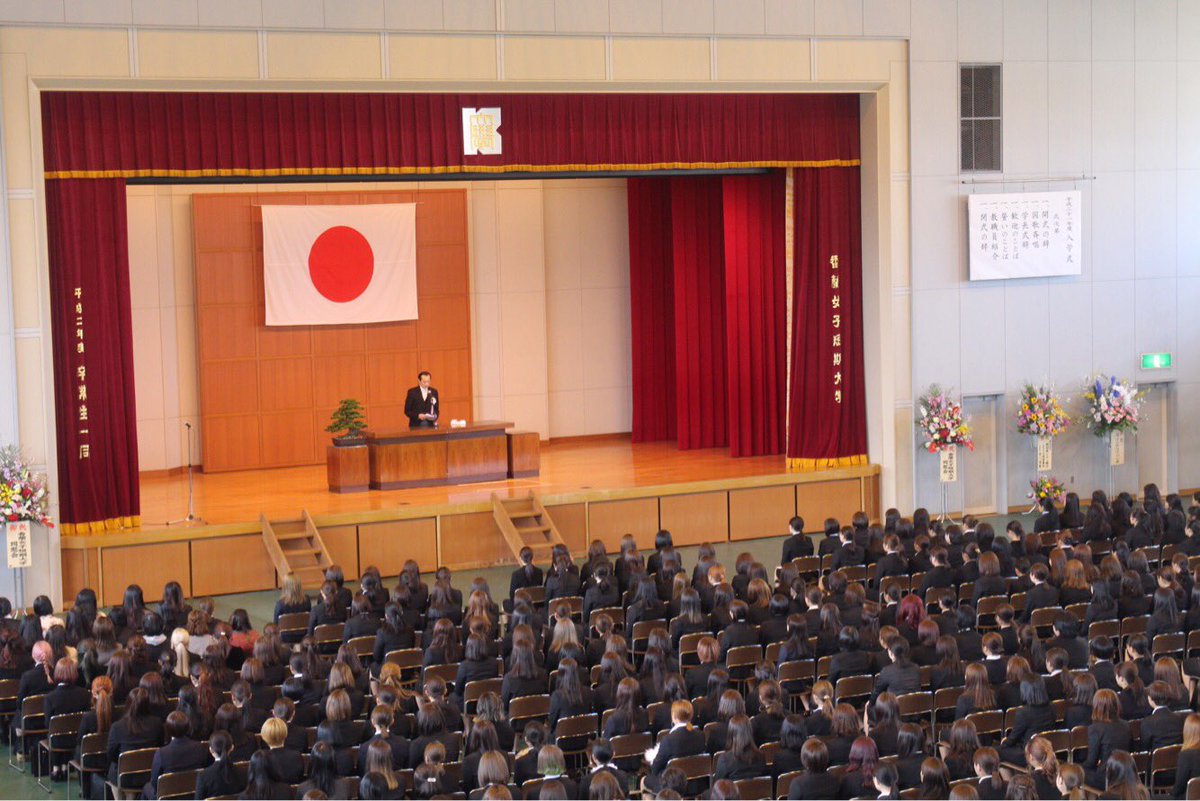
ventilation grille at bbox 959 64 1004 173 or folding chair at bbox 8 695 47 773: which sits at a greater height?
ventilation grille at bbox 959 64 1004 173

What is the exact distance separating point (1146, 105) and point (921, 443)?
5.14 m

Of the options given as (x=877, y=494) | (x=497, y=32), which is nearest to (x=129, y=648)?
(x=497, y=32)

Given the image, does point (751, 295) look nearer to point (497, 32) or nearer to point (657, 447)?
point (657, 447)

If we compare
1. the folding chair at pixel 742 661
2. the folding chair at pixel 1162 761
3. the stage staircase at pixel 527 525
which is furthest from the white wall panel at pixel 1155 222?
the folding chair at pixel 1162 761

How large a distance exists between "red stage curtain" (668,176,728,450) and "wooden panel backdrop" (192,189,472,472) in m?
3.07

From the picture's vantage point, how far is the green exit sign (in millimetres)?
19062

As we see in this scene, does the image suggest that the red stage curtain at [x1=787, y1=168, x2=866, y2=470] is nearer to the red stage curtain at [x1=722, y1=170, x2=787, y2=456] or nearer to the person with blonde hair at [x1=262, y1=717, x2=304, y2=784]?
the red stage curtain at [x1=722, y1=170, x2=787, y2=456]

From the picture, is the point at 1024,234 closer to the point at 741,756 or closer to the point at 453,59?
the point at 453,59

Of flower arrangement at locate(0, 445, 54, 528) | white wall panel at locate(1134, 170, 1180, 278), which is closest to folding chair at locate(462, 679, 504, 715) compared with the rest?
flower arrangement at locate(0, 445, 54, 528)

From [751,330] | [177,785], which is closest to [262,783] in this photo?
[177,785]

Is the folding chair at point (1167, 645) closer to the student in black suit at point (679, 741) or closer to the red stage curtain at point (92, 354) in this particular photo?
the student in black suit at point (679, 741)

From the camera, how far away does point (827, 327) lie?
1822 cm

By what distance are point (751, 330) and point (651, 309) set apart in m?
2.67

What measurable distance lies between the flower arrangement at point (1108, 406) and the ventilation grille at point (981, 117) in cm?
301
